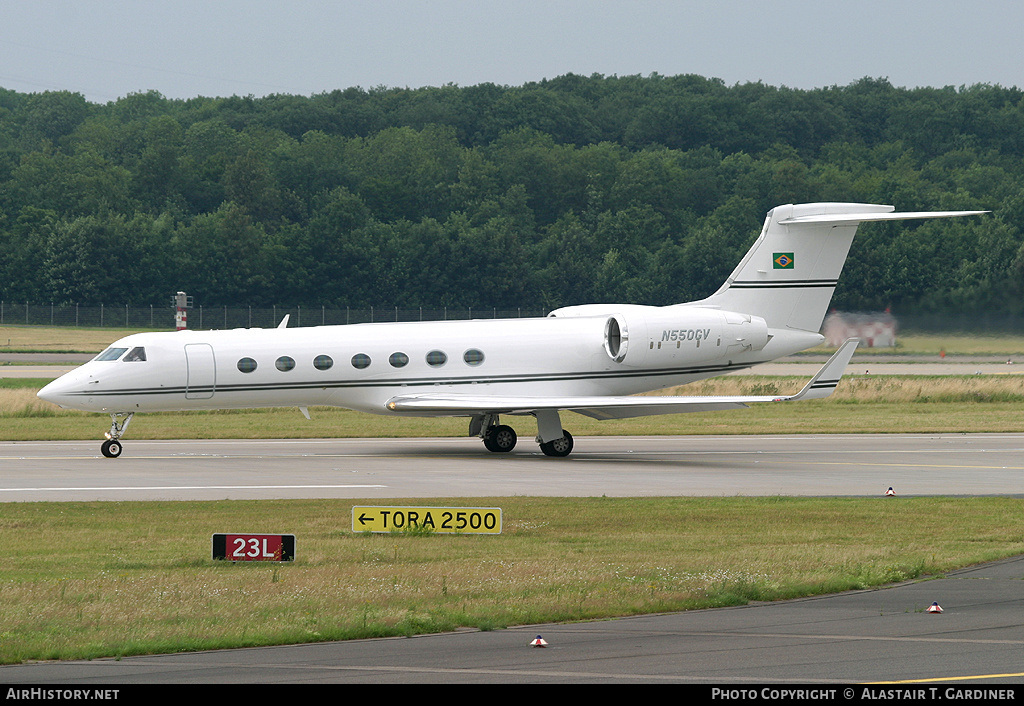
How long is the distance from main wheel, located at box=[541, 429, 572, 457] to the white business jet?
1.1 inches

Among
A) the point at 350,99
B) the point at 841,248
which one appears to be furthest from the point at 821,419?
the point at 350,99

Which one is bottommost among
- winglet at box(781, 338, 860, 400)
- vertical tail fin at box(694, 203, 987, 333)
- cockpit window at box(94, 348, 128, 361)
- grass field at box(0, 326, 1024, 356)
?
grass field at box(0, 326, 1024, 356)

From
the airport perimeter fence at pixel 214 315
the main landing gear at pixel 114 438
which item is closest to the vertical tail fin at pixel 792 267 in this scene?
the main landing gear at pixel 114 438

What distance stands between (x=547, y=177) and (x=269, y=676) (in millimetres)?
114064

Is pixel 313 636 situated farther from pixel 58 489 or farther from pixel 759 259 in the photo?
pixel 759 259

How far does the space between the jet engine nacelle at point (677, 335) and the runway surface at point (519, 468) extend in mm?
2364

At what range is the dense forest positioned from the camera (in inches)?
3760

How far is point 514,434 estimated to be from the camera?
102ft

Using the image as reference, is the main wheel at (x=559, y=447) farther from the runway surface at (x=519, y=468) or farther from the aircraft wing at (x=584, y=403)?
the aircraft wing at (x=584, y=403)

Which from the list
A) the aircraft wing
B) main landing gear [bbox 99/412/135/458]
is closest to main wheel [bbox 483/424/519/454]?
the aircraft wing

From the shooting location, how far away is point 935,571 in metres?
14.9

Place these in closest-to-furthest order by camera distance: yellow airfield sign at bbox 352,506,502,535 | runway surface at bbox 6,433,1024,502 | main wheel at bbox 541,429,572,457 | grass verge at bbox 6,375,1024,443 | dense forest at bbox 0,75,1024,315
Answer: yellow airfield sign at bbox 352,506,502,535
runway surface at bbox 6,433,1024,502
main wheel at bbox 541,429,572,457
grass verge at bbox 6,375,1024,443
dense forest at bbox 0,75,1024,315

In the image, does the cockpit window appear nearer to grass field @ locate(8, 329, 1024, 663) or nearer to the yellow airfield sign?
grass field @ locate(8, 329, 1024, 663)

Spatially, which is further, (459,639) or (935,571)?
(935,571)
